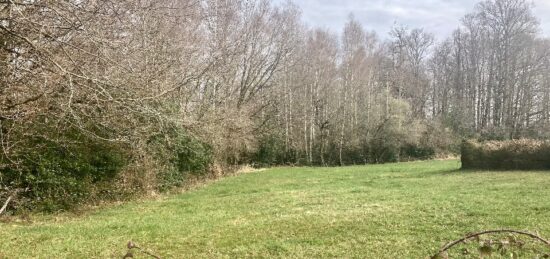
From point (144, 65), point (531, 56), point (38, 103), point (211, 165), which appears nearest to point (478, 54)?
point (531, 56)

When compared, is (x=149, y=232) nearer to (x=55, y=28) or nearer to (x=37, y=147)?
(x=55, y=28)

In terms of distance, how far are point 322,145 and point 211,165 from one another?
620 inches

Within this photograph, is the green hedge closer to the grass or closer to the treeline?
the grass

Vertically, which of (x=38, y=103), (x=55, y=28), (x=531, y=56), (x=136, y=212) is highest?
(x=531, y=56)

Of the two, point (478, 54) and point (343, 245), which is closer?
point (343, 245)

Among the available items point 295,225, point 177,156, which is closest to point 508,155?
point 177,156

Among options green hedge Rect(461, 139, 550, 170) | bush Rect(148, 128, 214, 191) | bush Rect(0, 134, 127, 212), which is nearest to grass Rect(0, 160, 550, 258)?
bush Rect(0, 134, 127, 212)

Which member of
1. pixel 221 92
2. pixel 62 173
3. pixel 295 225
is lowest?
pixel 295 225

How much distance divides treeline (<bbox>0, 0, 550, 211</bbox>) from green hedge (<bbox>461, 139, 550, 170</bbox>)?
11296mm

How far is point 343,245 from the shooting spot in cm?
628

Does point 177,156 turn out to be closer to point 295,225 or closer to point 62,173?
point 62,173

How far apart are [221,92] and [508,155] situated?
1489cm

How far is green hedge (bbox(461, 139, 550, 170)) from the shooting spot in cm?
1731

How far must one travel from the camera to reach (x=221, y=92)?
25.1m
